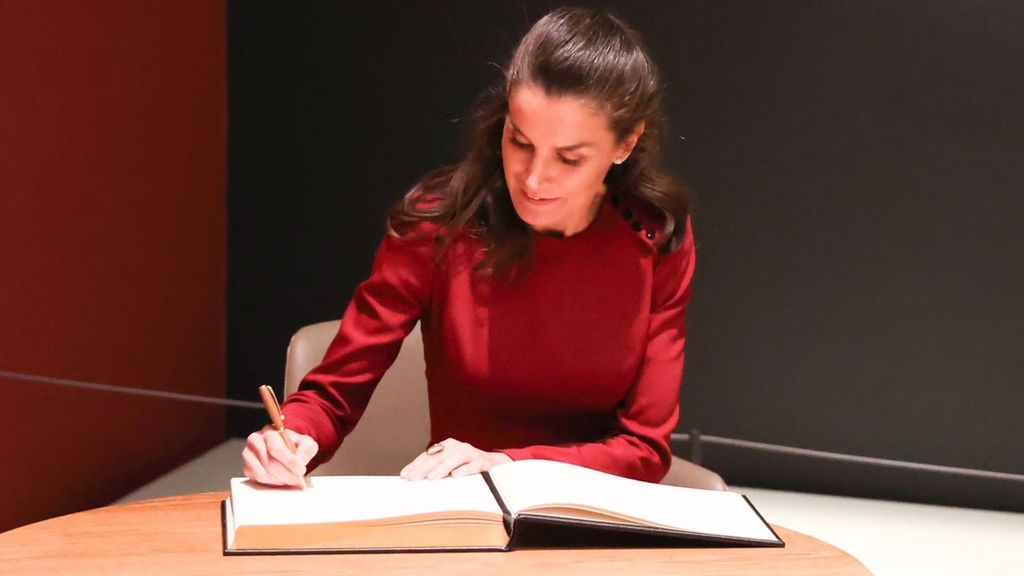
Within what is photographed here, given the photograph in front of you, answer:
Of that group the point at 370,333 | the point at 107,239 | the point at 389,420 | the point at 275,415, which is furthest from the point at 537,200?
the point at 107,239

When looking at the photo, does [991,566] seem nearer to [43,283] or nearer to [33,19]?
[43,283]

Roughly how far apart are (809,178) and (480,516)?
242 cm

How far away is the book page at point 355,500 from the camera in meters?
1.23

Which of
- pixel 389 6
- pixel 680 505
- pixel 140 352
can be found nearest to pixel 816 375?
pixel 389 6

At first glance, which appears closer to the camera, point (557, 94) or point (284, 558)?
point (284, 558)

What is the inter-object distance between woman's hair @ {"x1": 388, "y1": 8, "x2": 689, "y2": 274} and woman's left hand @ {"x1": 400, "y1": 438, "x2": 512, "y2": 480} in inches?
15.5

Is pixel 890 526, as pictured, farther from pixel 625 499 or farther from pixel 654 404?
pixel 625 499

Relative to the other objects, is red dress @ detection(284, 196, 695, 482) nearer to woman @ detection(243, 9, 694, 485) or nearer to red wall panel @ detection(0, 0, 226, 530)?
woman @ detection(243, 9, 694, 485)

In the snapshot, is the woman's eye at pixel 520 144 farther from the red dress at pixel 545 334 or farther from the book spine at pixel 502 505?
the book spine at pixel 502 505

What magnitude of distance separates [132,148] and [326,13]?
2.49 ft

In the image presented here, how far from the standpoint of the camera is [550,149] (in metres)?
1.54

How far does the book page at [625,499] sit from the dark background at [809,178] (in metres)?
2.14

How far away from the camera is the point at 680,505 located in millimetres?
1354

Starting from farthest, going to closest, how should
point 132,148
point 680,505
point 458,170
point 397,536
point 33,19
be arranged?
1. point 132,148
2. point 33,19
3. point 458,170
4. point 680,505
5. point 397,536
